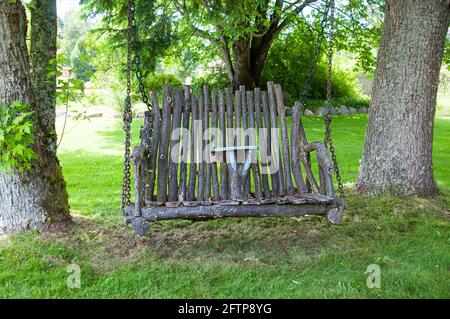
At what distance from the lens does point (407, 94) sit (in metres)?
4.44

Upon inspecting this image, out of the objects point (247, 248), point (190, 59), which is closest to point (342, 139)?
point (190, 59)

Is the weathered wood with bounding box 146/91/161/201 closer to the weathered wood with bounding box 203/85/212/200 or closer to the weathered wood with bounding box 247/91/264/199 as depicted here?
the weathered wood with bounding box 203/85/212/200

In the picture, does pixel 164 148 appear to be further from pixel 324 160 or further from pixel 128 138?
pixel 324 160

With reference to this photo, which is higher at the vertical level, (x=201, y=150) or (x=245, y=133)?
(x=245, y=133)

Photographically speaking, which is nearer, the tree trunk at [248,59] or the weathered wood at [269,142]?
the weathered wood at [269,142]

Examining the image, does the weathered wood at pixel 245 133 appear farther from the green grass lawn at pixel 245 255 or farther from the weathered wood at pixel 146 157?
the weathered wood at pixel 146 157

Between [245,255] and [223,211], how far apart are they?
0.55 metres

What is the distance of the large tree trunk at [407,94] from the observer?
439cm

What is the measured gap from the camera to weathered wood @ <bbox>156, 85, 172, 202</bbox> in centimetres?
348

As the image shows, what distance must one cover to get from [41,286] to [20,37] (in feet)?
6.03

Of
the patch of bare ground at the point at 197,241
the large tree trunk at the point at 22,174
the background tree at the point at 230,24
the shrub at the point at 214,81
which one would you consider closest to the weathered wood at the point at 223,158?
the patch of bare ground at the point at 197,241

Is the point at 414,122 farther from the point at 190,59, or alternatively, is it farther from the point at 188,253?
the point at 190,59

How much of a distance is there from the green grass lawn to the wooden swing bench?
430 mm

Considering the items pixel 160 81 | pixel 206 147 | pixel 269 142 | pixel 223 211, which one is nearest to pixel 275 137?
pixel 269 142
